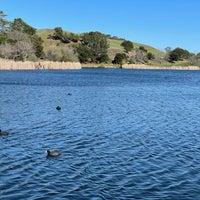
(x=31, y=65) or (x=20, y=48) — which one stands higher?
(x=20, y=48)

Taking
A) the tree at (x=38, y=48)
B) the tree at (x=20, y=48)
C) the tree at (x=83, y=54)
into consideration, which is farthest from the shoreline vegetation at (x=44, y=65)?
the tree at (x=38, y=48)

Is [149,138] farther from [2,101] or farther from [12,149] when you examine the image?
[2,101]

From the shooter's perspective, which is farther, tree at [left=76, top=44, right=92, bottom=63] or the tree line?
tree at [left=76, top=44, right=92, bottom=63]

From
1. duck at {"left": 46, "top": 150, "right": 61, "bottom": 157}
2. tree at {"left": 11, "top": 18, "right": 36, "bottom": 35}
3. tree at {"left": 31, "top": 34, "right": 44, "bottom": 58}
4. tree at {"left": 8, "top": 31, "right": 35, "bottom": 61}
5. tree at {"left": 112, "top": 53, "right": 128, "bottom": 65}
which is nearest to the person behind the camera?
duck at {"left": 46, "top": 150, "right": 61, "bottom": 157}

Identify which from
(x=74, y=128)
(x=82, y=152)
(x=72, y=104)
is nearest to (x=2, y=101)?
(x=72, y=104)

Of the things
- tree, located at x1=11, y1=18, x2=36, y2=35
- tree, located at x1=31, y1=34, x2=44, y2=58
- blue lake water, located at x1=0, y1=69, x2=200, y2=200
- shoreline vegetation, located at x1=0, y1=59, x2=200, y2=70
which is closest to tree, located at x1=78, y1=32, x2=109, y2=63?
shoreline vegetation, located at x1=0, y1=59, x2=200, y2=70

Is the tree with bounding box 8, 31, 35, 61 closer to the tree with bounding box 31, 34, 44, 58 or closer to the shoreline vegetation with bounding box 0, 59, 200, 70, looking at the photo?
the shoreline vegetation with bounding box 0, 59, 200, 70

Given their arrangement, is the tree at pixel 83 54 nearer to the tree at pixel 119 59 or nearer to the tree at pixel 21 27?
the tree at pixel 119 59

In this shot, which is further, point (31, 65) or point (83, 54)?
point (83, 54)

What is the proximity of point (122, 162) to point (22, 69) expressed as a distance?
3956 inches

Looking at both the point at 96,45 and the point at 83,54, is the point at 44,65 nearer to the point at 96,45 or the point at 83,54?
the point at 83,54

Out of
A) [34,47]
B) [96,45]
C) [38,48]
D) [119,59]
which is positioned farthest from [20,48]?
[119,59]

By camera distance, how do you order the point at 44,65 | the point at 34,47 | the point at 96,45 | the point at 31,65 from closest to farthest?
the point at 31,65 → the point at 44,65 → the point at 34,47 → the point at 96,45

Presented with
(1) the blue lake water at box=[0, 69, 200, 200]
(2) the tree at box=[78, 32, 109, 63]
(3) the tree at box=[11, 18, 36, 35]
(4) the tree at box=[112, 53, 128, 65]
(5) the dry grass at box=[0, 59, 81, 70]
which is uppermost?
(3) the tree at box=[11, 18, 36, 35]
